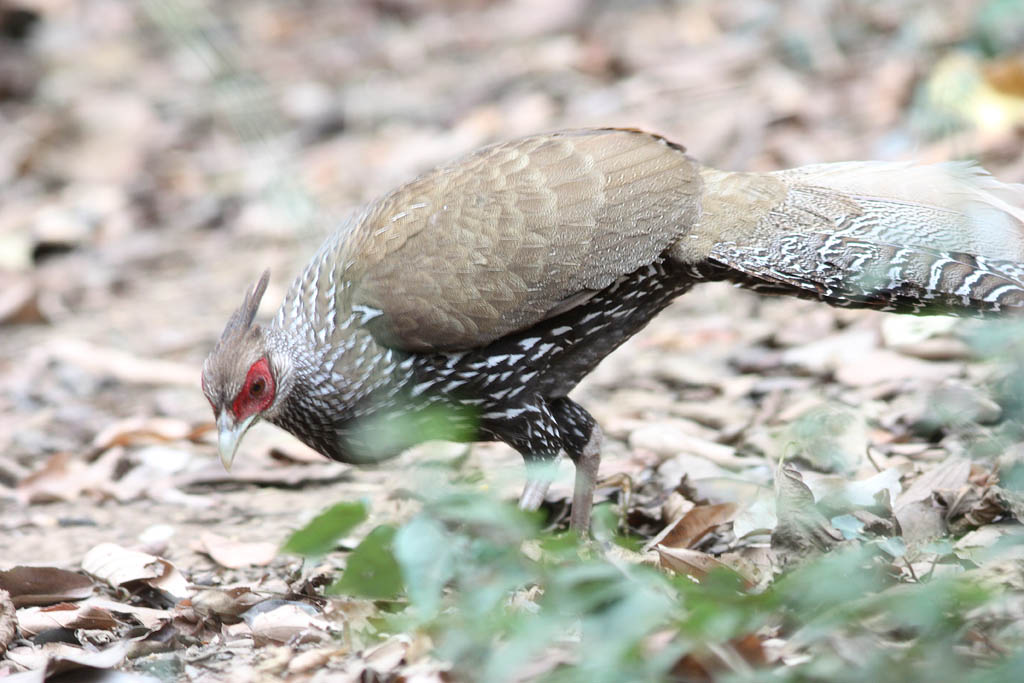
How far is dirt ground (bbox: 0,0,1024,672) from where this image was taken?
4.71 meters

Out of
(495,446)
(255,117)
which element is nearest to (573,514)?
(495,446)

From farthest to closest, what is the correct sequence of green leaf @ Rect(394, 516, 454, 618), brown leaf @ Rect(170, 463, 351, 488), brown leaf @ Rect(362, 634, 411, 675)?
1. brown leaf @ Rect(170, 463, 351, 488)
2. brown leaf @ Rect(362, 634, 411, 675)
3. green leaf @ Rect(394, 516, 454, 618)

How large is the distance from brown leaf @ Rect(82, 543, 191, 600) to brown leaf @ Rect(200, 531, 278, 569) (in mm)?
249

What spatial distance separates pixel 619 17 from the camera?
10.6 meters

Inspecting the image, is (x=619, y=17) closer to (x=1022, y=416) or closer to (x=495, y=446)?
(x=495, y=446)

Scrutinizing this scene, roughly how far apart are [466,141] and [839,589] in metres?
6.83

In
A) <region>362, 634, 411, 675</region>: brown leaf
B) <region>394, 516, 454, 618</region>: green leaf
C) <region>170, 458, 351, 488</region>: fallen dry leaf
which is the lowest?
<region>170, 458, 351, 488</region>: fallen dry leaf

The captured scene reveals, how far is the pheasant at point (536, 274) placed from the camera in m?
4.19

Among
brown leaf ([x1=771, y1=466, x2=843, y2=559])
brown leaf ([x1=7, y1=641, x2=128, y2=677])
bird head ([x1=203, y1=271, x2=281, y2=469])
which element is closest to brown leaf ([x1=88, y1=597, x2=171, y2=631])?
brown leaf ([x1=7, y1=641, x2=128, y2=677])

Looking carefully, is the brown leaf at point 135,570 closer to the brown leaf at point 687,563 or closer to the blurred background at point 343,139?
the blurred background at point 343,139

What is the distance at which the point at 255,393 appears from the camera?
4402 millimetres

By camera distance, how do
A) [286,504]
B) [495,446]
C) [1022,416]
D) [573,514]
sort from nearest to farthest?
[1022,416] < [573,514] < [286,504] < [495,446]

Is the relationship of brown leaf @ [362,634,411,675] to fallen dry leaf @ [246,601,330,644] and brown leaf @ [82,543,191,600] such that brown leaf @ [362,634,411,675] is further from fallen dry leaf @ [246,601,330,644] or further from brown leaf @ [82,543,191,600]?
brown leaf @ [82,543,191,600]

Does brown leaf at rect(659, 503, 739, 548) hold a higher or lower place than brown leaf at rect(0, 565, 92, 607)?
lower
